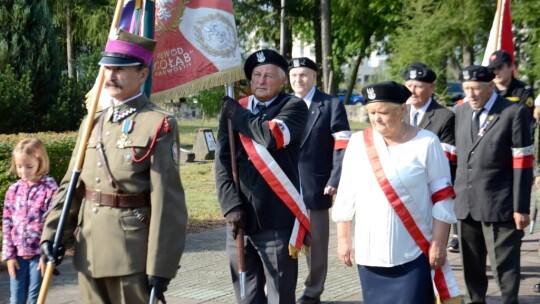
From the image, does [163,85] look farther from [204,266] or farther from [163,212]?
[204,266]

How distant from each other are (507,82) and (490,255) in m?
2.02

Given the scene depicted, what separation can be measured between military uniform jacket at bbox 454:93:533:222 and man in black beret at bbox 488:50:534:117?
3.85ft

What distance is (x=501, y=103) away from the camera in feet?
22.9

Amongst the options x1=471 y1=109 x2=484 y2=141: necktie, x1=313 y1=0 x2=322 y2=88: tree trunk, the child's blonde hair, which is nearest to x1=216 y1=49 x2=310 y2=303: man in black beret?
the child's blonde hair

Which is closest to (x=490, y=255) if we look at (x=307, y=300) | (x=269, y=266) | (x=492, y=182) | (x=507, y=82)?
(x=492, y=182)

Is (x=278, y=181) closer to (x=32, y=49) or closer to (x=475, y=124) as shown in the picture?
(x=475, y=124)

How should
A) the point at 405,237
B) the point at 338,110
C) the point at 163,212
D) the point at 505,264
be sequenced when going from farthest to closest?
the point at 338,110, the point at 505,264, the point at 405,237, the point at 163,212

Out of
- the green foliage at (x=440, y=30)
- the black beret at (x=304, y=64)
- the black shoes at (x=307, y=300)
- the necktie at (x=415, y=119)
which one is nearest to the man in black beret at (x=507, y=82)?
the necktie at (x=415, y=119)

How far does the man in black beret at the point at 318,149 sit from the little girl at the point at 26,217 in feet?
7.08

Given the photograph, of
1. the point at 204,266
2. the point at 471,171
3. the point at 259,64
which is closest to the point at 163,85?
the point at 259,64

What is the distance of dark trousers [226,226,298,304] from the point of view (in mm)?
5531

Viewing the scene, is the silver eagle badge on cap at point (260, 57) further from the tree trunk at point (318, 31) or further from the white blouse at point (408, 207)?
the tree trunk at point (318, 31)

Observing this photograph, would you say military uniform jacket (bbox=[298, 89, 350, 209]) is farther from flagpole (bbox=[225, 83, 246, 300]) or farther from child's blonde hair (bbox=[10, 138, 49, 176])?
child's blonde hair (bbox=[10, 138, 49, 176])

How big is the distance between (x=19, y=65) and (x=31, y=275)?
8.17 metres
